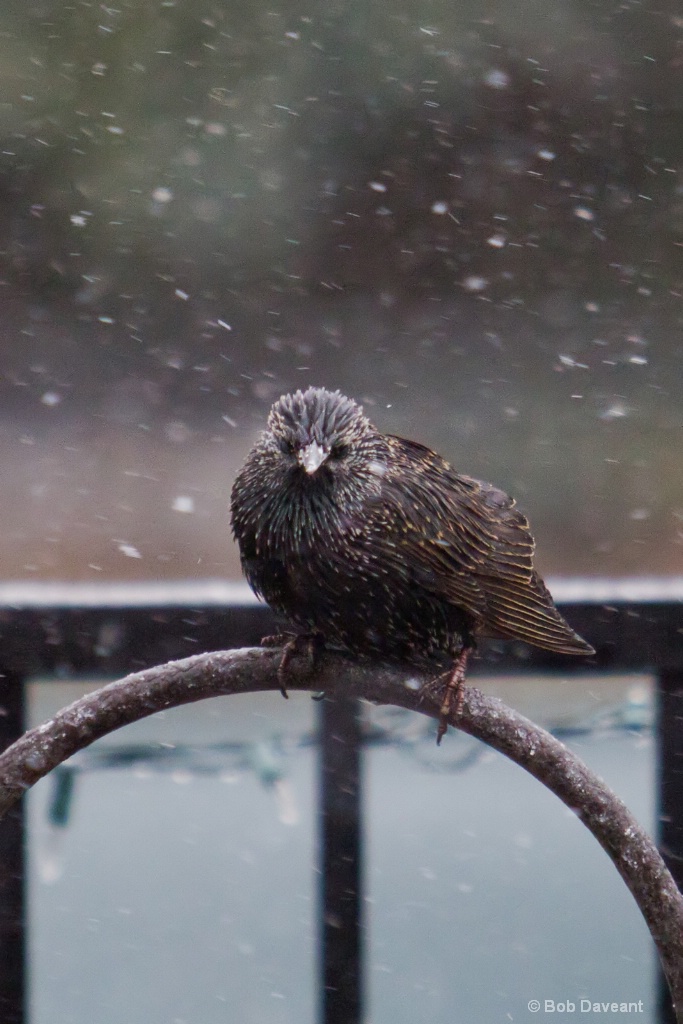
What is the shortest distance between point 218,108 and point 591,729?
3264 mm

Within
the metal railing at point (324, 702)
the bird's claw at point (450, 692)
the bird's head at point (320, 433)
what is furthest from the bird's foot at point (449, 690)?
the metal railing at point (324, 702)

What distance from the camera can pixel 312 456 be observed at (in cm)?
78

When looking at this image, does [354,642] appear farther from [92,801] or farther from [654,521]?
[654,521]

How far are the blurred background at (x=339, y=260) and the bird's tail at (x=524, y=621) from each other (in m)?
3.44

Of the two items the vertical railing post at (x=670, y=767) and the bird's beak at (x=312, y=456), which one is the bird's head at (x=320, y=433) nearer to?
the bird's beak at (x=312, y=456)

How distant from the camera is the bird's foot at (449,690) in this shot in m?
0.84

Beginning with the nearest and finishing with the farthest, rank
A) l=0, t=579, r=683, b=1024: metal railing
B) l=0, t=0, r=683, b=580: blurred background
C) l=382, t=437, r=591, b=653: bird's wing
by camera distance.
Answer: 1. l=382, t=437, r=591, b=653: bird's wing
2. l=0, t=579, r=683, b=1024: metal railing
3. l=0, t=0, r=683, b=580: blurred background

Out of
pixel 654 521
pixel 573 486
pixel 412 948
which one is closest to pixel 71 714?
pixel 412 948

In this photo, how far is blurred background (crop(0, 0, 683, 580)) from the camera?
4254 mm

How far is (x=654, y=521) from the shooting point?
18.4 feet

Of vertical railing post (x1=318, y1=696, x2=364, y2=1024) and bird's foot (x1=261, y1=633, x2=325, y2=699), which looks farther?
vertical railing post (x1=318, y1=696, x2=364, y2=1024)

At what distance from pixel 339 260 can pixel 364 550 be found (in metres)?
4.73

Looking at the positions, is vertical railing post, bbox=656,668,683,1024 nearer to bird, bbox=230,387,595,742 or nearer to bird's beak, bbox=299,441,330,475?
bird, bbox=230,387,595,742

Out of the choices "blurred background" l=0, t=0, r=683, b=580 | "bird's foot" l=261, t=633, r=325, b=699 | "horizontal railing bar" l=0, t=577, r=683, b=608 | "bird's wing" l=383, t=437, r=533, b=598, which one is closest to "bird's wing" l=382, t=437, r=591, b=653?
"bird's wing" l=383, t=437, r=533, b=598
